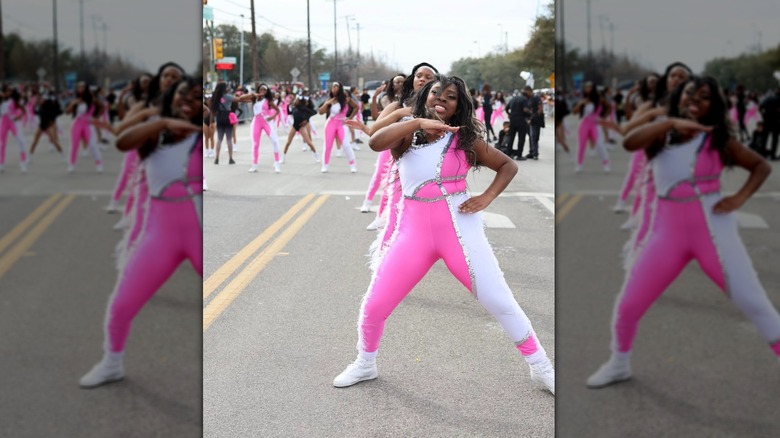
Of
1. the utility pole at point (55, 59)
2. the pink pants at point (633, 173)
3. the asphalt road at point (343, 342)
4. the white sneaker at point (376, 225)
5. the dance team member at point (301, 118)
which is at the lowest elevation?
the asphalt road at point (343, 342)

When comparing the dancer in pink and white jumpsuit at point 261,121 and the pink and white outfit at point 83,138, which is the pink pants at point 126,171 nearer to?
the pink and white outfit at point 83,138

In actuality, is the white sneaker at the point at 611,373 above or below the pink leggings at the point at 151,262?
below

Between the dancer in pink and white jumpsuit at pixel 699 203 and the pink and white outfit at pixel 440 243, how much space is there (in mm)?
2437

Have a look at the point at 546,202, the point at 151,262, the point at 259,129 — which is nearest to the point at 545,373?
the point at 151,262

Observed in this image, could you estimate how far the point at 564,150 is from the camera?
1636 mm

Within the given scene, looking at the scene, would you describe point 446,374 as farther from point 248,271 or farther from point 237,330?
point 248,271

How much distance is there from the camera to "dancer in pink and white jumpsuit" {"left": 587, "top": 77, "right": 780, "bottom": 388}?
146cm

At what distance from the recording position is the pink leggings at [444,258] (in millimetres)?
3998

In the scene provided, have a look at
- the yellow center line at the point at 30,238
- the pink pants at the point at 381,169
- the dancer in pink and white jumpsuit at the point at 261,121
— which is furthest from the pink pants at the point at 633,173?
the dancer in pink and white jumpsuit at the point at 261,121

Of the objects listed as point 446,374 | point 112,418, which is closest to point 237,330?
point 446,374

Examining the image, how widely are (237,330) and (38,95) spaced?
4.02 m

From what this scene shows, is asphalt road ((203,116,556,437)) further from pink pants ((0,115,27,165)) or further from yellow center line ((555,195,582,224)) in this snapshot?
pink pants ((0,115,27,165))

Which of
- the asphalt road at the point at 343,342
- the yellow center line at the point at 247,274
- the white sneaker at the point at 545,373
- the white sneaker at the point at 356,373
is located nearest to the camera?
the asphalt road at the point at 343,342

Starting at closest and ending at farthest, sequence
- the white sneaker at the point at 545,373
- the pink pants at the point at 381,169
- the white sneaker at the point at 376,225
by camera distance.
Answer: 1. the white sneaker at the point at 545,373
2. the pink pants at the point at 381,169
3. the white sneaker at the point at 376,225
